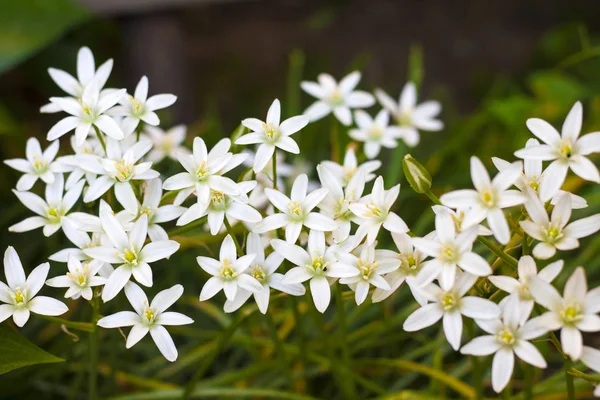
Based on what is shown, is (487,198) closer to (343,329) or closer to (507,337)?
(507,337)

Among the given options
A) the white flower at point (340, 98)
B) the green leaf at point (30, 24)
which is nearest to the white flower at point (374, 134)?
the white flower at point (340, 98)

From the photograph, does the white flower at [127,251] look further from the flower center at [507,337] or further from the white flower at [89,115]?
the flower center at [507,337]

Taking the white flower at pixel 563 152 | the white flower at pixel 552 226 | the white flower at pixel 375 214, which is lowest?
the white flower at pixel 552 226

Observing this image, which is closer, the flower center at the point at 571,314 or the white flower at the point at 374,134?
the flower center at the point at 571,314

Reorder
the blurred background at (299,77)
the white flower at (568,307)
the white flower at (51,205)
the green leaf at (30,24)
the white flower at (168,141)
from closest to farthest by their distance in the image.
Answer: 1. the white flower at (568,307)
2. the white flower at (51,205)
3. the white flower at (168,141)
4. the blurred background at (299,77)
5. the green leaf at (30,24)

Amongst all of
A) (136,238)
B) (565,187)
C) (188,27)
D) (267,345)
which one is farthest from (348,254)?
(188,27)

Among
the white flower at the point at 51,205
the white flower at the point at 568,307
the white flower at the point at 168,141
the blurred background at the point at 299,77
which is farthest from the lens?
the blurred background at the point at 299,77

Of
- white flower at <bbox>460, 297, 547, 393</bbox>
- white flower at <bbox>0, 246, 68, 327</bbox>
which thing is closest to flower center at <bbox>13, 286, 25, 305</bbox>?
white flower at <bbox>0, 246, 68, 327</bbox>
